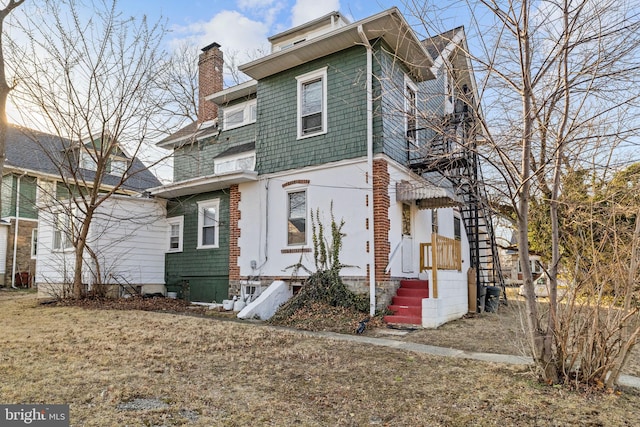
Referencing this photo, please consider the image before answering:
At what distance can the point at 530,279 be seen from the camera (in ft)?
15.7

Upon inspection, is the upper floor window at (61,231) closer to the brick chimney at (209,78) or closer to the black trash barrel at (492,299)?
the brick chimney at (209,78)

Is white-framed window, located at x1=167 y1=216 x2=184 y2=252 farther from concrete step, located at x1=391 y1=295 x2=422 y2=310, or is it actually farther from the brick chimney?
concrete step, located at x1=391 y1=295 x2=422 y2=310

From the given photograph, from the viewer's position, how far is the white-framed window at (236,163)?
558 inches

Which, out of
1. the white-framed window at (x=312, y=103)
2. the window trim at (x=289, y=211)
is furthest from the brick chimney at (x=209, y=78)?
the window trim at (x=289, y=211)

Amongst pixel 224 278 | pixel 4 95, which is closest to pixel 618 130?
pixel 4 95

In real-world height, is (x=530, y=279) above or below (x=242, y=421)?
above

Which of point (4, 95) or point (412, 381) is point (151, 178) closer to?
point (4, 95)

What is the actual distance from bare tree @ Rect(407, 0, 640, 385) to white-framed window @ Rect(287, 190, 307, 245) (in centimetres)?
660

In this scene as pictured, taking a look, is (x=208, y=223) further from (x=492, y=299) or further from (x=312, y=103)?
(x=492, y=299)

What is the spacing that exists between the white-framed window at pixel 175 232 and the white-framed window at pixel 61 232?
9.98 feet

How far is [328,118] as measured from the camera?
432 inches

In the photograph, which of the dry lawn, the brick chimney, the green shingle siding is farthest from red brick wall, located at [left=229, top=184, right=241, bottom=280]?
the brick chimney

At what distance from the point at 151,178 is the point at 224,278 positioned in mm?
13072

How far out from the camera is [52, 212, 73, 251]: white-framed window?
13992mm
